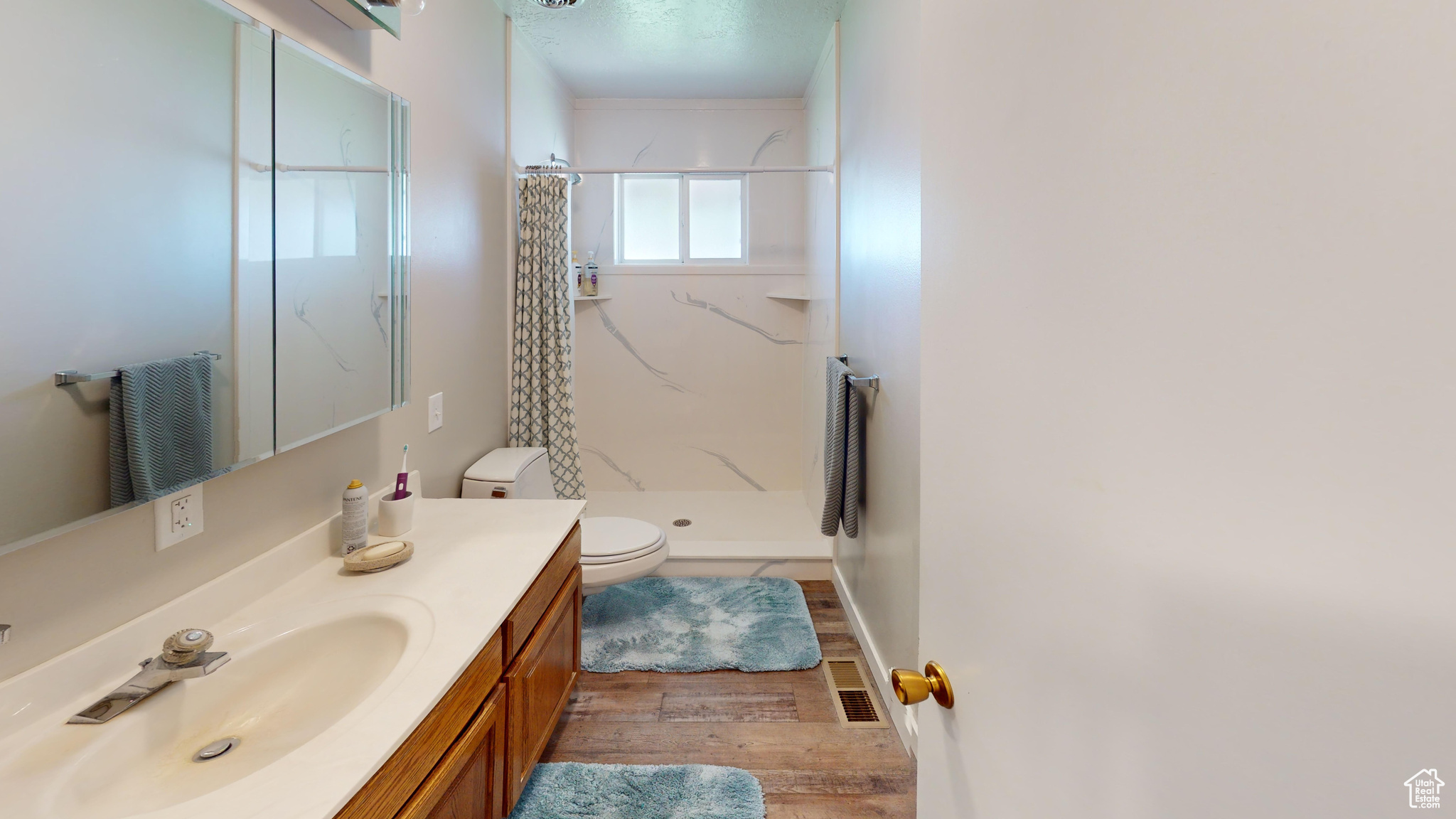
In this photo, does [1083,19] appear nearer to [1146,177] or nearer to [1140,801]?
[1146,177]

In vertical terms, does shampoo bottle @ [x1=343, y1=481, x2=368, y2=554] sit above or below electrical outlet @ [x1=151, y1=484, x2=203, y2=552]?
below

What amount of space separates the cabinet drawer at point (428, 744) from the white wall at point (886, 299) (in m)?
0.99

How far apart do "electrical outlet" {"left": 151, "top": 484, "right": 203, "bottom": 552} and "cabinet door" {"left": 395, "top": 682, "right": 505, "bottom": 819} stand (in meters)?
0.57

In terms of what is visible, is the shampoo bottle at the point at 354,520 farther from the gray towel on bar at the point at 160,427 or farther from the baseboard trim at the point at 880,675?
the baseboard trim at the point at 880,675

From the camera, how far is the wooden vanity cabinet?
0.93 m

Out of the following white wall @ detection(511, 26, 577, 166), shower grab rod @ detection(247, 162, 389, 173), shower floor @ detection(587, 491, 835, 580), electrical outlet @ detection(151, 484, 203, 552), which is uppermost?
white wall @ detection(511, 26, 577, 166)

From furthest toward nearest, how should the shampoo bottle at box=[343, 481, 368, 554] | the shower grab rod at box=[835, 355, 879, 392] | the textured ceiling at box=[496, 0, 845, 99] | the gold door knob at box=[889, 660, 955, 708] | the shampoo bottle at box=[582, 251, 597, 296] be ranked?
the shampoo bottle at box=[582, 251, 597, 296] → the textured ceiling at box=[496, 0, 845, 99] → the shower grab rod at box=[835, 355, 879, 392] → the shampoo bottle at box=[343, 481, 368, 554] → the gold door knob at box=[889, 660, 955, 708]

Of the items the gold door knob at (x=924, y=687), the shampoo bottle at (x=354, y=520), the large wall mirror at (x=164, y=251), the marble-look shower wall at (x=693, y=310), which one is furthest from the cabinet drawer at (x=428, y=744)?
the marble-look shower wall at (x=693, y=310)

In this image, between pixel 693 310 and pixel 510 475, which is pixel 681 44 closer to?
pixel 693 310

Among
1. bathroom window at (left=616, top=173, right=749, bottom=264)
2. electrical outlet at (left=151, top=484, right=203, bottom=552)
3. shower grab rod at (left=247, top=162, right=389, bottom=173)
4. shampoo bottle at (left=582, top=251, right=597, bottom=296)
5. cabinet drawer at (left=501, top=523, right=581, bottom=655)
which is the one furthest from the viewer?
bathroom window at (left=616, top=173, right=749, bottom=264)

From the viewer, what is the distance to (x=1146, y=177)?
1.35 ft

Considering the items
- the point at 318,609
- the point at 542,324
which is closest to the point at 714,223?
the point at 542,324

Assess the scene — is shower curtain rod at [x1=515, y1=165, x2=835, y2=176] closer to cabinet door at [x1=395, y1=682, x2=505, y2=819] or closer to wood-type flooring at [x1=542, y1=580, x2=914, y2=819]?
wood-type flooring at [x1=542, y1=580, x2=914, y2=819]

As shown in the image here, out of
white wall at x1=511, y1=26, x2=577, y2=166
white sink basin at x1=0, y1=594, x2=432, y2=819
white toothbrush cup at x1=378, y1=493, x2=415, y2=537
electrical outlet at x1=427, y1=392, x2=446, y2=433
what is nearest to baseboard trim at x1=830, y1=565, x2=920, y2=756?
white sink basin at x1=0, y1=594, x2=432, y2=819
